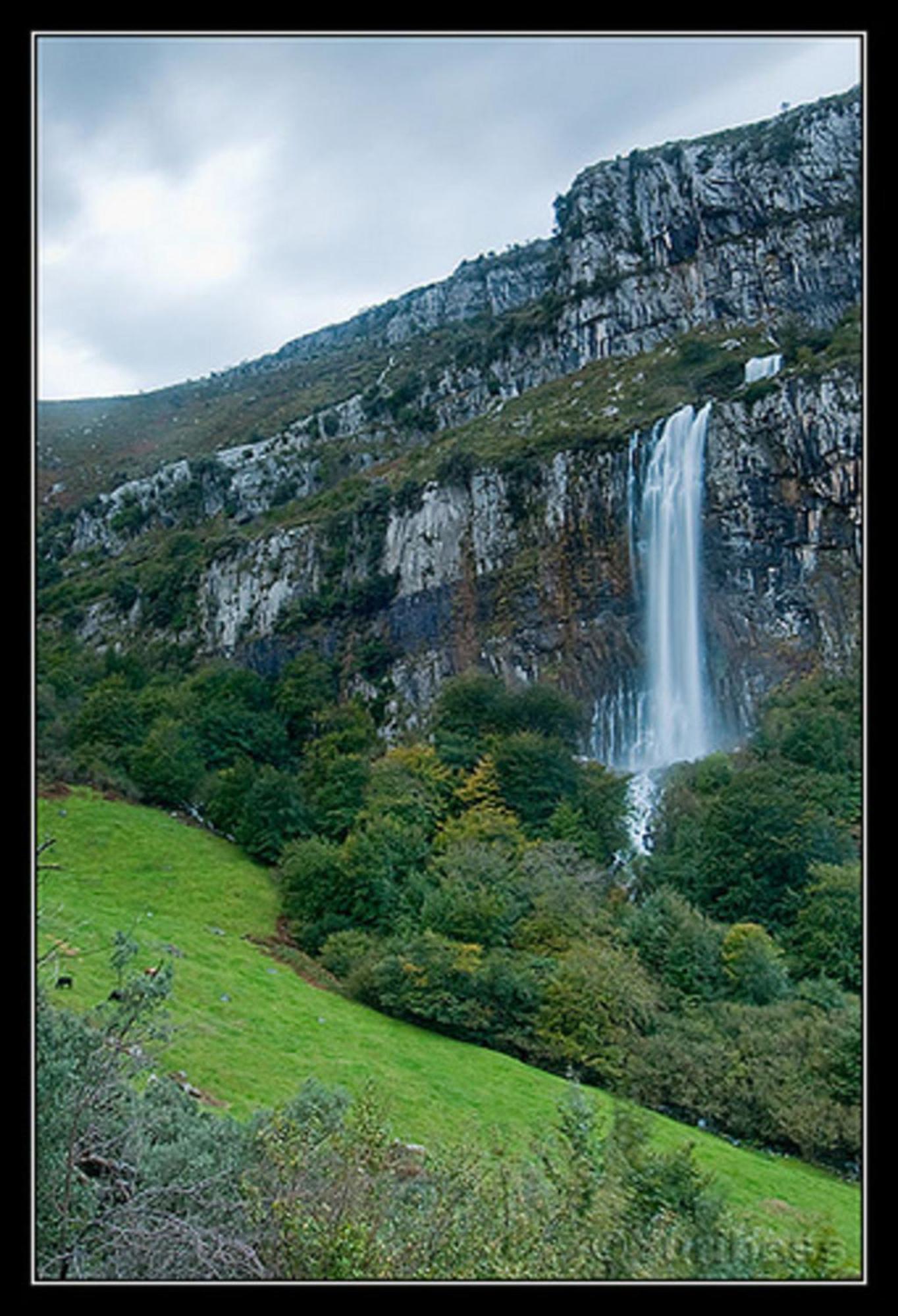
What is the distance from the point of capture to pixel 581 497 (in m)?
33.3

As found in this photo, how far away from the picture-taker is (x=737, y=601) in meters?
29.6

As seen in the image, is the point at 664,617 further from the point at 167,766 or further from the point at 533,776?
the point at 167,766

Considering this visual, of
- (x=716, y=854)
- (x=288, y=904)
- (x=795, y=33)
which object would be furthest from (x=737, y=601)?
(x=795, y=33)

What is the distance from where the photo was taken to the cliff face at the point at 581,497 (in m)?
26.0

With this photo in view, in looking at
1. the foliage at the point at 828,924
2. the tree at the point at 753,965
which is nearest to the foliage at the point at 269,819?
the tree at the point at 753,965

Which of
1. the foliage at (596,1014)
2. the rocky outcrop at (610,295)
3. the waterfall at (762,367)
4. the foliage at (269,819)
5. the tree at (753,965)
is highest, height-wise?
the rocky outcrop at (610,295)

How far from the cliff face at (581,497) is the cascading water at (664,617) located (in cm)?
51

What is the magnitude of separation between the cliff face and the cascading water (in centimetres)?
51

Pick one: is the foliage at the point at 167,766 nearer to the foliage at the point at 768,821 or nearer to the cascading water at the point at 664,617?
the foliage at the point at 768,821

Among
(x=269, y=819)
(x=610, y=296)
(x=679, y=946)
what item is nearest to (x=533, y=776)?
(x=269, y=819)

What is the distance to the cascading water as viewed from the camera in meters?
27.8

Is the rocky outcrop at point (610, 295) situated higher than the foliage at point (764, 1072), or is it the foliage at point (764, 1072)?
the rocky outcrop at point (610, 295)

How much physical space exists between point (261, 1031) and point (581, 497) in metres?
26.0

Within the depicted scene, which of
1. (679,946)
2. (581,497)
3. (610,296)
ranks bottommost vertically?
(679,946)
